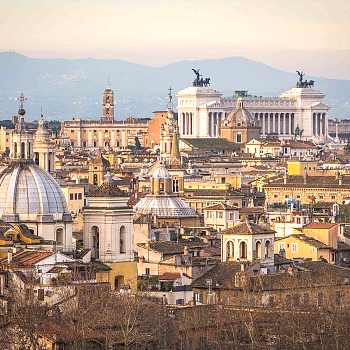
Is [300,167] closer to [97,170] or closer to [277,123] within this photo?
[97,170]

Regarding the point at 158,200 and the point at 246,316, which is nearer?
the point at 246,316

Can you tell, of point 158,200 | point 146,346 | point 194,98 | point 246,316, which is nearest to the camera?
point 146,346

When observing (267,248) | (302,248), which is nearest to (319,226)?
(302,248)

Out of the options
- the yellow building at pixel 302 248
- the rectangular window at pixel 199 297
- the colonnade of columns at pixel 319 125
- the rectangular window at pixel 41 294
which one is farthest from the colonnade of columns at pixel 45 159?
the colonnade of columns at pixel 319 125

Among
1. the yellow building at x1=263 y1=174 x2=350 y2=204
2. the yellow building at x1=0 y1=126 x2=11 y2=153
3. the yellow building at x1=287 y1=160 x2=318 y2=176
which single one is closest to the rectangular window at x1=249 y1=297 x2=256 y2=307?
the yellow building at x1=263 y1=174 x2=350 y2=204

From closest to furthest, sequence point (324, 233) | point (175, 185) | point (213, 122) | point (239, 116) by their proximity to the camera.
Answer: point (324, 233) < point (175, 185) < point (239, 116) < point (213, 122)

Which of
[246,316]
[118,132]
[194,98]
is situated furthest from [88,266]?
[118,132]

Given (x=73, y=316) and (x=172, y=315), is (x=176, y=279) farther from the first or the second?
(x=73, y=316)
